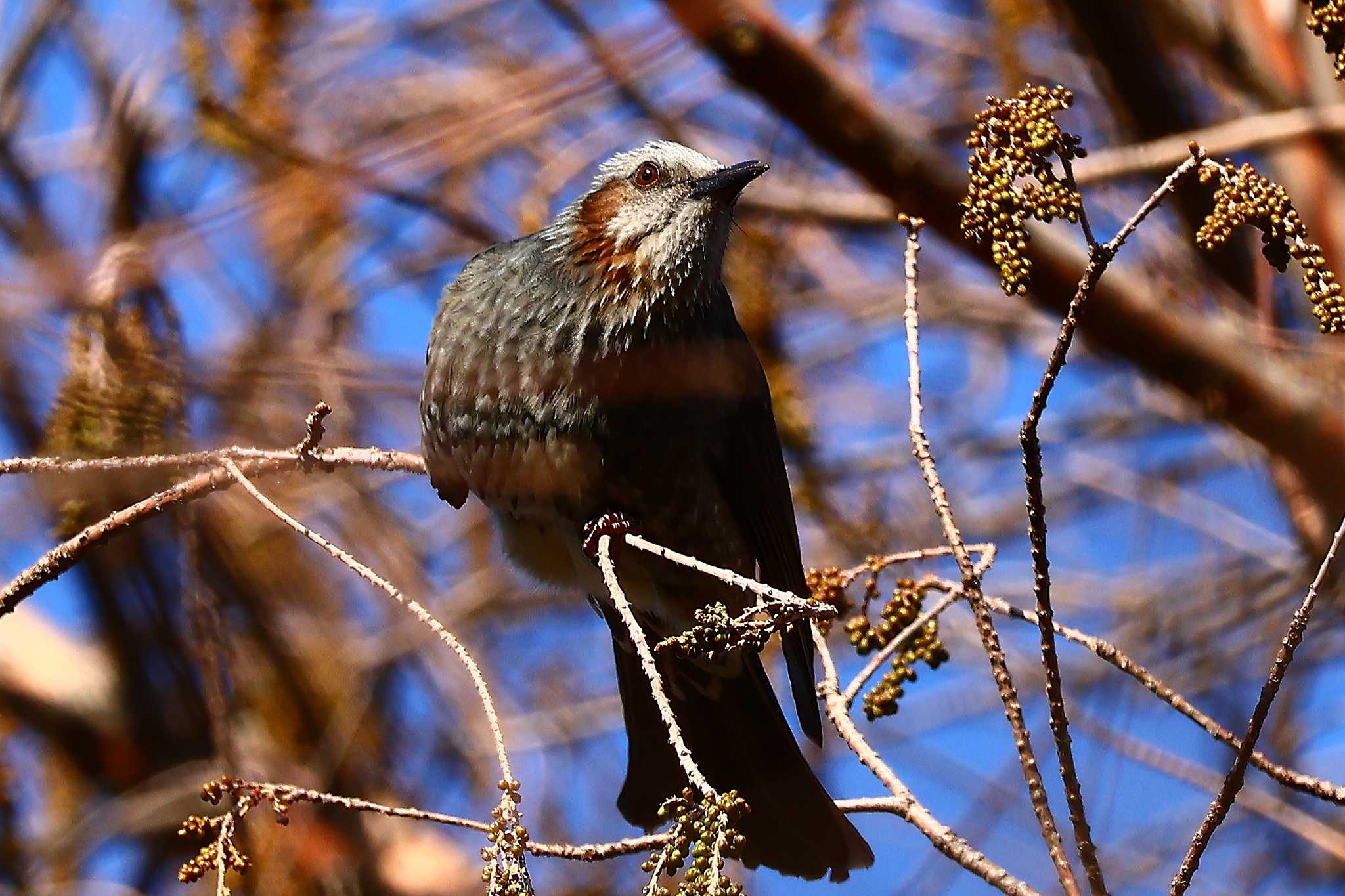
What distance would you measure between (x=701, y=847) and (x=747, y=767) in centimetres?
198

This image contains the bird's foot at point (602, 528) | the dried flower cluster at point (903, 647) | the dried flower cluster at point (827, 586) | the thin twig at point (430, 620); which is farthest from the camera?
the bird's foot at point (602, 528)

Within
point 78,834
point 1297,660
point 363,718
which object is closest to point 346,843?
point 363,718

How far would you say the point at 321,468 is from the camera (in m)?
2.92

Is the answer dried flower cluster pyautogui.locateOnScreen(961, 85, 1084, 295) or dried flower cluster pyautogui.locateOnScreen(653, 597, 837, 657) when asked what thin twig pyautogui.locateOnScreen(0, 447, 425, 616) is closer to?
dried flower cluster pyautogui.locateOnScreen(653, 597, 837, 657)

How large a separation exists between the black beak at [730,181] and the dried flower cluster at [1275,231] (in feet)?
5.49

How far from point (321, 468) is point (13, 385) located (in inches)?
113

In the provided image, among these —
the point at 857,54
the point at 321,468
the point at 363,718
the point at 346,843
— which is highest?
the point at 857,54

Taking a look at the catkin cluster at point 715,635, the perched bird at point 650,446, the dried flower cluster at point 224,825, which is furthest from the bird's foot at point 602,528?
the dried flower cluster at point 224,825

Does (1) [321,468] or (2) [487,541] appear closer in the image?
(1) [321,468]

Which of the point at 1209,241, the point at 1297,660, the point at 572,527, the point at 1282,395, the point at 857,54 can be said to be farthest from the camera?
the point at 857,54

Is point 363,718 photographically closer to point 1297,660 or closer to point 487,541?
point 487,541

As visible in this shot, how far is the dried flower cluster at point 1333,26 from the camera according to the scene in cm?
171

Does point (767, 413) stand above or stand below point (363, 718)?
below

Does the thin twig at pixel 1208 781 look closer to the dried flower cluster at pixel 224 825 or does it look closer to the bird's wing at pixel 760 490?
the bird's wing at pixel 760 490
